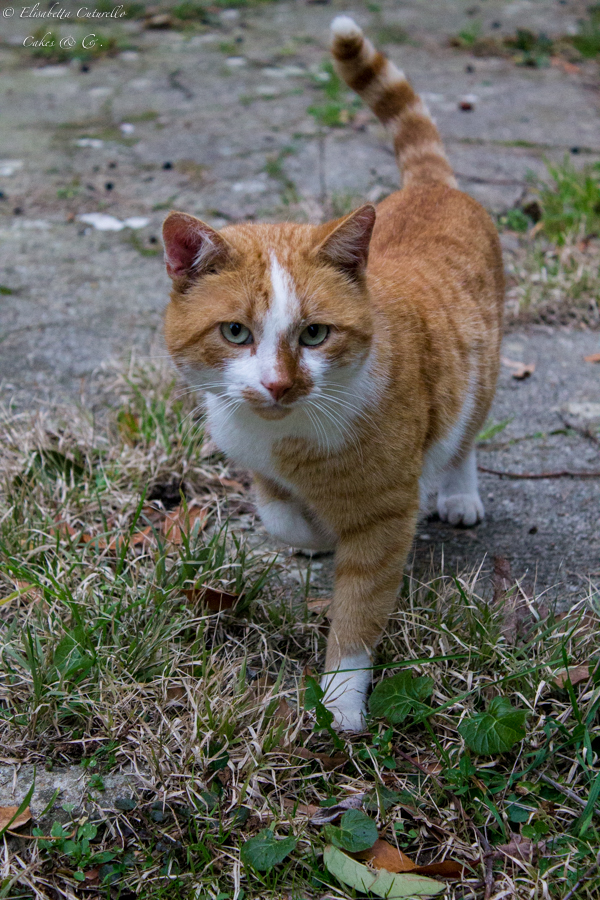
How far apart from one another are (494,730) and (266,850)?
565 mm

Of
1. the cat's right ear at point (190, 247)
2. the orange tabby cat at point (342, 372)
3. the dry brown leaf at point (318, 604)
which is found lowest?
the dry brown leaf at point (318, 604)

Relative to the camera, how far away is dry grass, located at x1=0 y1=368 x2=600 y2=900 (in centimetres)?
177

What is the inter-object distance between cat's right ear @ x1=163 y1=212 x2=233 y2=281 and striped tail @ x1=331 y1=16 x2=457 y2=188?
1168 mm

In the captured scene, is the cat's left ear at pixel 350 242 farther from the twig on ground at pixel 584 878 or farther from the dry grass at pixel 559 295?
the dry grass at pixel 559 295

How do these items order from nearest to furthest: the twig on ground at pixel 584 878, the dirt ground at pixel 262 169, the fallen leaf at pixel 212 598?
1. the twig on ground at pixel 584 878
2. the fallen leaf at pixel 212 598
3. the dirt ground at pixel 262 169

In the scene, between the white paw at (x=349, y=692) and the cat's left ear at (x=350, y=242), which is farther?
the white paw at (x=349, y=692)

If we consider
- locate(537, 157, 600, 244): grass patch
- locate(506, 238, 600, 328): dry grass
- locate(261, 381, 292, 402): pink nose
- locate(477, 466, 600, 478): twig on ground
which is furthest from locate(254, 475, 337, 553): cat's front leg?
locate(537, 157, 600, 244): grass patch

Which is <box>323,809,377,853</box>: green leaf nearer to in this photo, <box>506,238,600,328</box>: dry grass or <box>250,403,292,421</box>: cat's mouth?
<box>250,403,292,421</box>: cat's mouth

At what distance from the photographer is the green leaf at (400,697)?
6.61 feet

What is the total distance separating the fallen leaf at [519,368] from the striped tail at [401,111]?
0.88 meters

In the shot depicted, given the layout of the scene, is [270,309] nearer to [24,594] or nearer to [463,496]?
[24,594]

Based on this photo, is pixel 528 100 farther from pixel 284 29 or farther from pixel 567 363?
pixel 567 363

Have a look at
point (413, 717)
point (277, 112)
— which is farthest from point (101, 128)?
point (413, 717)

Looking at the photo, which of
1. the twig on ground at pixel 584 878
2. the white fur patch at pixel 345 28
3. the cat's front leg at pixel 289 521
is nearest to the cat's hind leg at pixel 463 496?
the cat's front leg at pixel 289 521
